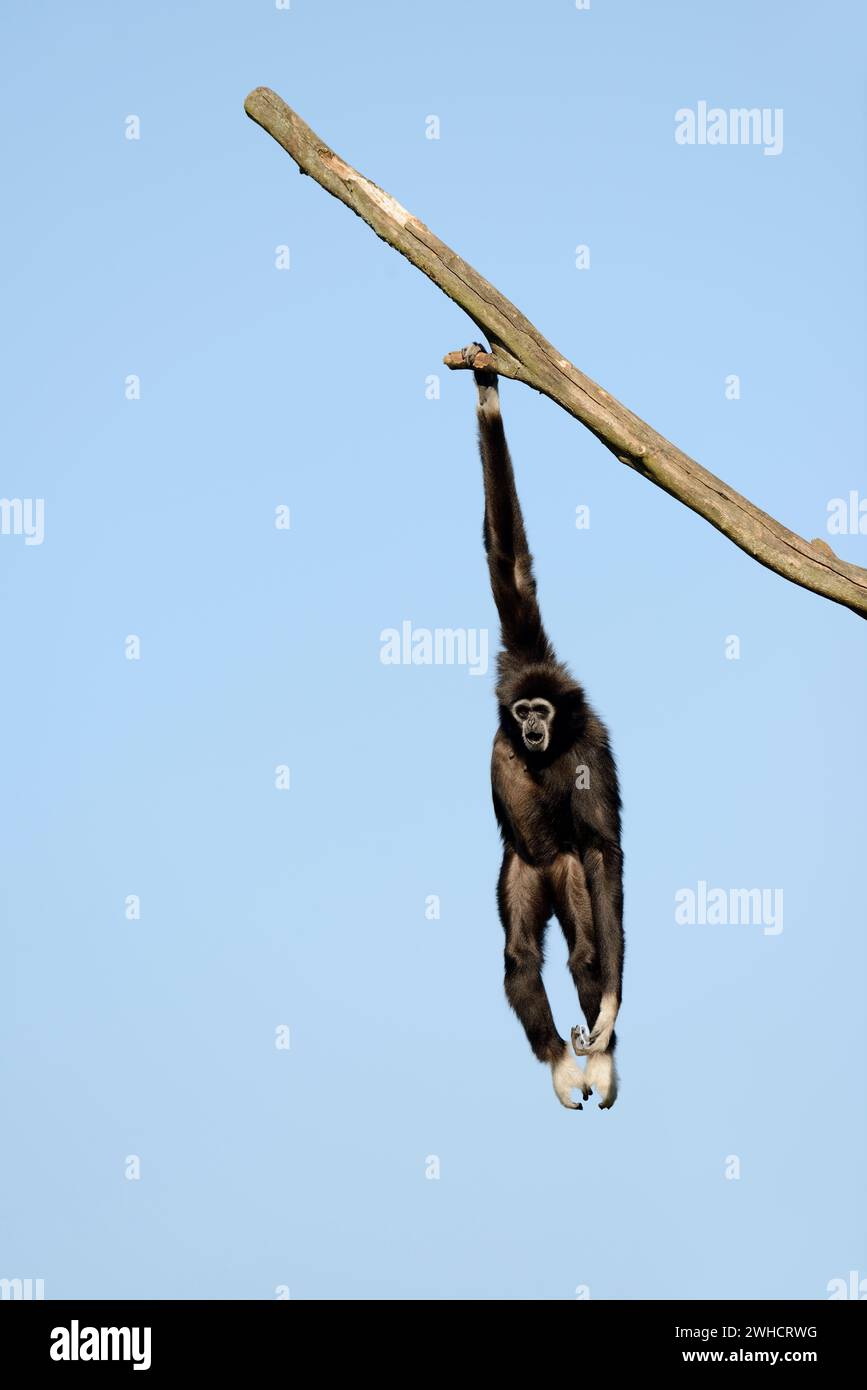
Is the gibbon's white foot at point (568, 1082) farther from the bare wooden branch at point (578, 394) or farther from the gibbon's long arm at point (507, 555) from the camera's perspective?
the bare wooden branch at point (578, 394)

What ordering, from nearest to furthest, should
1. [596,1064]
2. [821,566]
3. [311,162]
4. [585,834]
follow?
[821,566]
[311,162]
[596,1064]
[585,834]

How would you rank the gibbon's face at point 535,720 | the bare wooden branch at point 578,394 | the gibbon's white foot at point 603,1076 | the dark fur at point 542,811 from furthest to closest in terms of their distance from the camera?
the gibbon's face at point 535,720, the dark fur at point 542,811, the gibbon's white foot at point 603,1076, the bare wooden branch at point 578,394

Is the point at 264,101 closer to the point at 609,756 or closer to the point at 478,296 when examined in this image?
the point at 478,296

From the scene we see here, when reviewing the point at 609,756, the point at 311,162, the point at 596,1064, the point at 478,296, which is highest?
the point at 311,162

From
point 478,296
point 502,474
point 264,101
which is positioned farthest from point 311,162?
point 502,474

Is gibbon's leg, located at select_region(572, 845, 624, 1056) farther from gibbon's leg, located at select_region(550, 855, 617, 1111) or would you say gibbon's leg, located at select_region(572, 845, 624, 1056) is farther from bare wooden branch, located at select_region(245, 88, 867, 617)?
bare wooden branch, located at select_region(245, 88, 867, 617)

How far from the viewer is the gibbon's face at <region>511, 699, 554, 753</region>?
47.0ft

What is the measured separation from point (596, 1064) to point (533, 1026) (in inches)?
27.9

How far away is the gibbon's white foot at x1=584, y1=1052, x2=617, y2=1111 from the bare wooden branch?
14.1 ft

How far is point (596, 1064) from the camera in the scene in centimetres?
1343

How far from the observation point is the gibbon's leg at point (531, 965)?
13586 mm

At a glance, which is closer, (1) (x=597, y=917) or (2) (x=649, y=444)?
(2) (x=649, y=444)

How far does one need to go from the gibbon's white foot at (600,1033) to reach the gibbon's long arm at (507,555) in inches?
123

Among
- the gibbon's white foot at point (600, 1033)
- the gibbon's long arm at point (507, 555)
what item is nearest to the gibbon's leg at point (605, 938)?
the gibbon's white foot at point (600, 1033)
